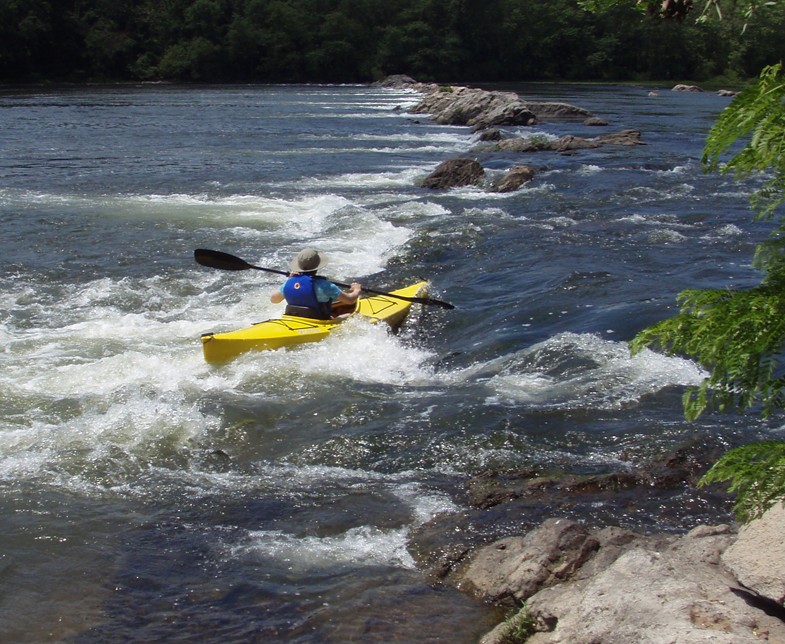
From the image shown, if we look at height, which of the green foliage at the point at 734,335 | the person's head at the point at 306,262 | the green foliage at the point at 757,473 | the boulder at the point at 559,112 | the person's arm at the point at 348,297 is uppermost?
the boulder at the point at 559,112

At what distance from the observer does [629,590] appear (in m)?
3.62

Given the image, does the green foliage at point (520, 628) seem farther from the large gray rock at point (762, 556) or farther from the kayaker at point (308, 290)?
the kayaker at point (308, 290)

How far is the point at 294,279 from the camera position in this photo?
8891 mm

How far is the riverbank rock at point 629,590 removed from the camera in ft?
10.7

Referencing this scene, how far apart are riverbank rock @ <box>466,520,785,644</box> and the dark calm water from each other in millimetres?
343

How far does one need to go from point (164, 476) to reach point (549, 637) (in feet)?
10.5

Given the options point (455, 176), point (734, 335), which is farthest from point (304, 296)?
point (455, 176)

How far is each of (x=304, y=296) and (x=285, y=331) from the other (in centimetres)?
51

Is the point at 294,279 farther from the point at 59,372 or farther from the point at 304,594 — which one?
the point at 304,594

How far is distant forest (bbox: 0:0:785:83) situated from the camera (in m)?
70.6

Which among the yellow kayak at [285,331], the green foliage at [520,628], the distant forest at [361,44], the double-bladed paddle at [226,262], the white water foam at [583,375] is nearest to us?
the green foliage at [520,628]

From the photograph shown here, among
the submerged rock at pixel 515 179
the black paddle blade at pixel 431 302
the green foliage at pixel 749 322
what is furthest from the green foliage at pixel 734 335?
the submerged rock at pixel 515 179

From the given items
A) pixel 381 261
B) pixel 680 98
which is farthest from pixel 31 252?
pixel 680 98

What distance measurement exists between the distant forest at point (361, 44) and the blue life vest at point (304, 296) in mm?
65128
